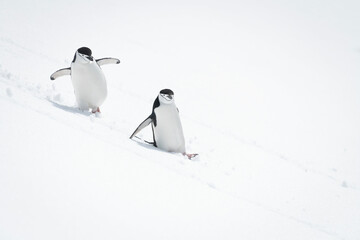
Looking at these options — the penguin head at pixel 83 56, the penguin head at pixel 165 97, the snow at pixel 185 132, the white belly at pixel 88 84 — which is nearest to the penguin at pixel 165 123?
the penguin head at pixel 165 97

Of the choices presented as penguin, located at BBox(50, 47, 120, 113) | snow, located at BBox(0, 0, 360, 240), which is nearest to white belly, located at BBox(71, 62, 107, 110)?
penguin, located at BBox(50, 47, 120, 113)

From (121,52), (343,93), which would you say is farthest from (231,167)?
(343,93)

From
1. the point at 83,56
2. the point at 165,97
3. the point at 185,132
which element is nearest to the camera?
the point at 165,97

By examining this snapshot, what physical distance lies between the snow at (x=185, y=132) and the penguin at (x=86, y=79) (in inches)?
9.4

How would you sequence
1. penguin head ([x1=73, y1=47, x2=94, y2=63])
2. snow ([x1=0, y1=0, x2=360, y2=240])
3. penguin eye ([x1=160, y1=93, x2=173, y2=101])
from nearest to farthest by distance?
snow ([x1=0, y1=0, x2=360, y2=240]) → penguin eye ([x1=160, y1=93, x2=173, y2=101]) → penguin head ([x1=73, y1=47, x2=94, y2=63])

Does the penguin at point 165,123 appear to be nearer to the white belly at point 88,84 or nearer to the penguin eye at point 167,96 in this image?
the penguin eye at point 167,96

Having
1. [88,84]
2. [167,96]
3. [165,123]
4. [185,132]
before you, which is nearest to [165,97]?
[167,96]

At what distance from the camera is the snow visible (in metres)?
2.24

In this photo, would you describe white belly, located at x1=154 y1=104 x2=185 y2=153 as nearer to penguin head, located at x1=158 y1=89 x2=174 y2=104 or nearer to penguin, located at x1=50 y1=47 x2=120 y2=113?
penguin head, located at x1=158 y1=89 x2=174 y2=104

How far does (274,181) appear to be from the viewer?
504cm

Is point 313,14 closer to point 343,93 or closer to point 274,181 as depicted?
point 343,93

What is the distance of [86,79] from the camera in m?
4.62

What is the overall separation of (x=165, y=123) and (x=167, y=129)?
6cm

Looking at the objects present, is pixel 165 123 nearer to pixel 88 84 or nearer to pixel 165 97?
pixel 165 97
